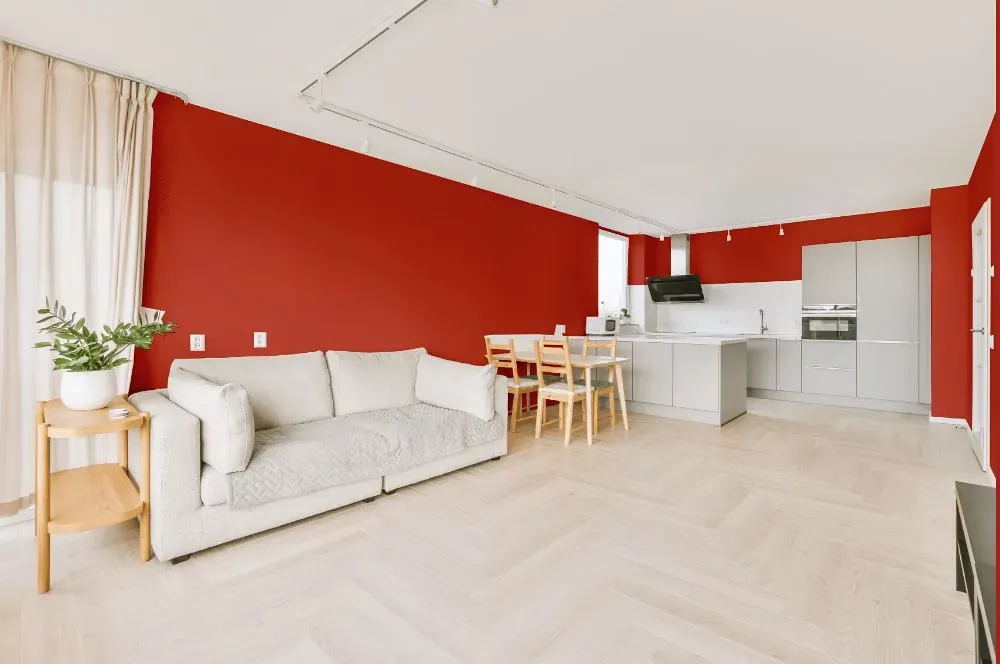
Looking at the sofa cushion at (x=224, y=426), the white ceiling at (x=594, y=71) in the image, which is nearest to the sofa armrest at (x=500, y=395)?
the sofa cushion at (x=224, y=426)

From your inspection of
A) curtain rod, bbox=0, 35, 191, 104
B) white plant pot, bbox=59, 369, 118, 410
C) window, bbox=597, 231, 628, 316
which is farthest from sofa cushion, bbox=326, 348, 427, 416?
window, bbox=597, 231, 628, 316

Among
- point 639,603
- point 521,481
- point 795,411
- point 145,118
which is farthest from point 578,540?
point 795,411

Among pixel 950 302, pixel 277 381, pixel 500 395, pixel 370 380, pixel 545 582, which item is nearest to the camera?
pixel 545 582

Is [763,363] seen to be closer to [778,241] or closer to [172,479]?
[778,241]

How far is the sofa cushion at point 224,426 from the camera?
2.29 m

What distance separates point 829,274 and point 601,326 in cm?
297

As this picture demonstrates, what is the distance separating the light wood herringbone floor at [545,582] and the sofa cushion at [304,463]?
0.76 feet

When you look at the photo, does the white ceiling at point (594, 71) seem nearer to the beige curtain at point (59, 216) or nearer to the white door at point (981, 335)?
the beige curtain at point (59, 216)

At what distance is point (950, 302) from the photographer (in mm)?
4848

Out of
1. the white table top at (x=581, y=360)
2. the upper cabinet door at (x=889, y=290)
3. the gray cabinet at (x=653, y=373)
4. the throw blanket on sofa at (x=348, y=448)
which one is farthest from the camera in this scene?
the upper cabinet door at (x=889, y=290)

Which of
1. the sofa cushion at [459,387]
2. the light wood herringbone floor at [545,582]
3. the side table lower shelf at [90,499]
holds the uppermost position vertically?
the sofa cushion at [459,387]

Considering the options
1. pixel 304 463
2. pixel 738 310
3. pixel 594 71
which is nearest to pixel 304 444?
pixel 304 463

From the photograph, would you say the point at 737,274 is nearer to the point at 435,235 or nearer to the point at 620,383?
the point at 620,383

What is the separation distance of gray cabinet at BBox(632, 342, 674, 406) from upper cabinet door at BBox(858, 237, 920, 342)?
2749mm
